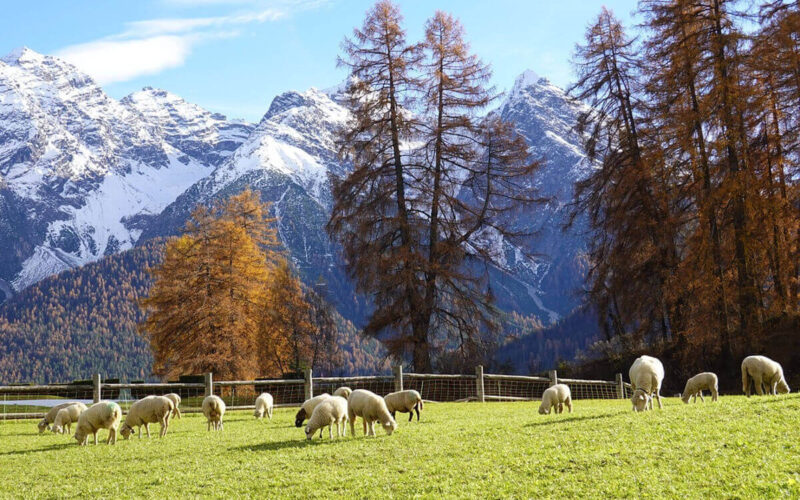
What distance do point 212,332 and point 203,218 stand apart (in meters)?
7.27

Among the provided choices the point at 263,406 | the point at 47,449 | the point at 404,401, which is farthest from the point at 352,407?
the point at 263,406

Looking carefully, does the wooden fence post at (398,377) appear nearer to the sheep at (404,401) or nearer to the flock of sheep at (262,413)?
Answer: the flock of sheep at (262,413)

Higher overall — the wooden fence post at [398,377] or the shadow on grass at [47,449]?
the wooden fence post at [398,377]

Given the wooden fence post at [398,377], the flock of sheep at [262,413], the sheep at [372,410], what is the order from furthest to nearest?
the wooden fence post at [398,377], the flock of sheep at [262,413], the sheep at [372,410]

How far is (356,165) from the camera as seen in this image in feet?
110

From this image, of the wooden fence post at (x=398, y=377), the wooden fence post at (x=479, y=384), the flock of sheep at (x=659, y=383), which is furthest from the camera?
the wooden fence post at (x=479, y=384)

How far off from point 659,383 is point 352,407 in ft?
21.8

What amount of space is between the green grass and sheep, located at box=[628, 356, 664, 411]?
0.93 m

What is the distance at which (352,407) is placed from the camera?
1393cm

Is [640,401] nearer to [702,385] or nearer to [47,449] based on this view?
[702,385]

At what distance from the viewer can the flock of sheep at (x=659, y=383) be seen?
51.0ft

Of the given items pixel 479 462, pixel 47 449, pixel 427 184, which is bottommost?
pixel 47 449

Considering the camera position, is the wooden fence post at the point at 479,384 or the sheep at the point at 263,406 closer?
the sheep at the point at 263,406

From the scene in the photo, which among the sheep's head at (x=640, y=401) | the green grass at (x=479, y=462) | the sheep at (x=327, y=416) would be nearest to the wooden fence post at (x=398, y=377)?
the green grass at (x=479, y=462)
